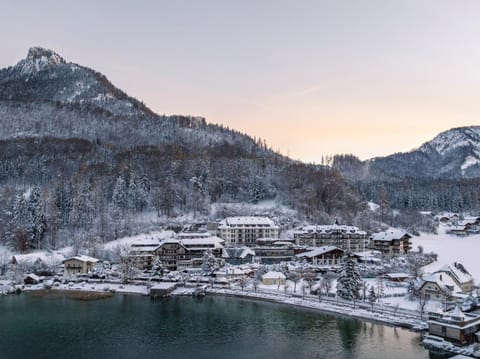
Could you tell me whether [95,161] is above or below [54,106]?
below

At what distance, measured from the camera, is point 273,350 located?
998 inches

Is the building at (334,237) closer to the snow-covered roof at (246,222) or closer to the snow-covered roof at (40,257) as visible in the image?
the snow-covered roof at (246,222)

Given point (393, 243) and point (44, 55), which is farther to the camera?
point (44, 55)

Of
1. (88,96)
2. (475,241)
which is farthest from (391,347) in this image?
(88,96)

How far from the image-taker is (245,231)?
210ft

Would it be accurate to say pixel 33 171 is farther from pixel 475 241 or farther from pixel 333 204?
pixel 475 241

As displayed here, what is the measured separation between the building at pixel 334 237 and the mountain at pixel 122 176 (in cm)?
1127

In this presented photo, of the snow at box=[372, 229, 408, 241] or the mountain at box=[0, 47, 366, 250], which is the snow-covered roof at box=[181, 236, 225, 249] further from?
the snow at box=[372, 229, 408, 241]

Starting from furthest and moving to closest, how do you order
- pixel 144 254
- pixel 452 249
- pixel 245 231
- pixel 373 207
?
1. pixel 373 207
2. pixel 245 231
3. pixel 452 249
4. pixel 144 254

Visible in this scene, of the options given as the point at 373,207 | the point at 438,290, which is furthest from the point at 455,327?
the point at 373,207

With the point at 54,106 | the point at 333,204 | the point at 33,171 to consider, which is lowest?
the point at 333,204

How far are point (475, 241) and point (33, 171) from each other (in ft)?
274

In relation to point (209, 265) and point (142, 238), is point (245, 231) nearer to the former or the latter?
point (142, 238)

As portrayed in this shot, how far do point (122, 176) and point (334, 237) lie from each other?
134ft
